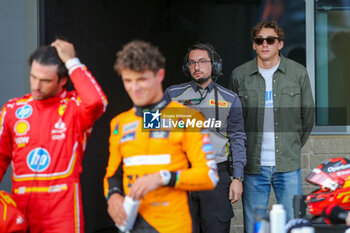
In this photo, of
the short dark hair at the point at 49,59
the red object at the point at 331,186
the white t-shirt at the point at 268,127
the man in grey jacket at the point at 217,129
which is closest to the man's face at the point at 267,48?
the white t-shirt at the point at 268,127

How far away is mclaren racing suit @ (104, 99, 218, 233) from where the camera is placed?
2.70 meters

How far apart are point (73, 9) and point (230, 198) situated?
85.7 inches

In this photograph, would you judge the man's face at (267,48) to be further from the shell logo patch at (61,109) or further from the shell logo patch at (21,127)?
the shell logo patch at (21,127)

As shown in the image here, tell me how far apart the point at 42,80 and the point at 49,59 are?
0.41 feet

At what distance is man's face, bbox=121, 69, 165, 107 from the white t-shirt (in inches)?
64.3

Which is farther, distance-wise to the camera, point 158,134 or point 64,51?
point 64,51

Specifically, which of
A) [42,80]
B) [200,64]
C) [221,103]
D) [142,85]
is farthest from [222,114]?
[42,80]

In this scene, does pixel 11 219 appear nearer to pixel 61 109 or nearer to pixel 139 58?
pixel 61 109

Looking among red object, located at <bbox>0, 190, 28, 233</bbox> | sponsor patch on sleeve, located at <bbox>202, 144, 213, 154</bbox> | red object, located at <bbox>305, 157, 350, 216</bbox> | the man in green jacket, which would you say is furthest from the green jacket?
red object, located at <bbox>0, 190, 28, 233</bbox>

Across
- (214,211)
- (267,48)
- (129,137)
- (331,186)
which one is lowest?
(214,211)

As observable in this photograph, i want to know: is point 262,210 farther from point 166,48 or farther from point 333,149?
point 166,48

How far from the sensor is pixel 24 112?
305 cm

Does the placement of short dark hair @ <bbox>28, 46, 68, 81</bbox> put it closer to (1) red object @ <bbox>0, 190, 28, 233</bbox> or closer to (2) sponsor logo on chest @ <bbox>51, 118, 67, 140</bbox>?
(2) sponsor logo on chest @ <bbox>51, 118, 67, 140</bbox>

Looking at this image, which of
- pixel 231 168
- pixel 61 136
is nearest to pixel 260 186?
pixel 231 168
